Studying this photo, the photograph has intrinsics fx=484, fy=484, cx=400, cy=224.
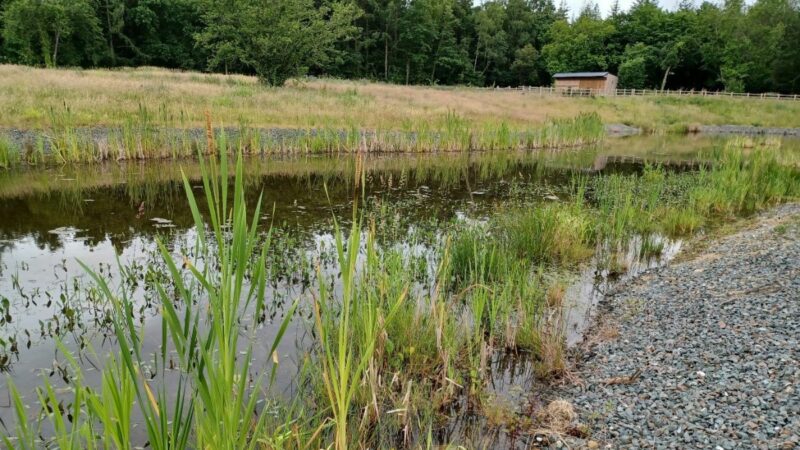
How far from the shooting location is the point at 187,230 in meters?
8.92

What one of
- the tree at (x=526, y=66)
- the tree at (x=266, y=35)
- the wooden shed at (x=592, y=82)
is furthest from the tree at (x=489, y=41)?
the tree at (x=266, y=35)

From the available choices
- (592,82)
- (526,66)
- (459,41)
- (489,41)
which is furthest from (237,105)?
(459,41)

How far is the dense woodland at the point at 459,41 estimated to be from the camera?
151 feet

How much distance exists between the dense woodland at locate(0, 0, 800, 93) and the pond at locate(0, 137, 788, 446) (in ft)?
65.8

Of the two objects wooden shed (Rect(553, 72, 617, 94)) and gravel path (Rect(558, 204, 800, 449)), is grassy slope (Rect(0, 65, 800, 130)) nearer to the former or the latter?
gravel path (Rect(558, 204, 800, 449))

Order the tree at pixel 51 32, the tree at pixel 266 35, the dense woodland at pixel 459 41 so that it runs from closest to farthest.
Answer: the tree at pixel 266 35 → the tree at pixel 51 32 → the dense woodland at pixel 459 41

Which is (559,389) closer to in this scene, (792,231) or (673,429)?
(673,429)

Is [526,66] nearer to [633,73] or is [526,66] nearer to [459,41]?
[459,41]

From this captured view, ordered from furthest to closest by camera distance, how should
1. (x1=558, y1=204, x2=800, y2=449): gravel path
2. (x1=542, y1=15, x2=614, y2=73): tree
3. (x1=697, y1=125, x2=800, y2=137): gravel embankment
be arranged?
(x1=542, y1=15, x2=614, y2=73): tree
(x1=697, y1=125, x2=800, y2=137): gravel embankment
(x1=558, y1=204, x2=800, y2=449): gravel path

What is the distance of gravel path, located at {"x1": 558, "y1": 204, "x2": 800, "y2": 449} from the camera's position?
347cm

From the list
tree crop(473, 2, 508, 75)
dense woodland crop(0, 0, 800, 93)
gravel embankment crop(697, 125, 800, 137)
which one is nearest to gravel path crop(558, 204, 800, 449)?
dense woodland crop(0, 0, 800, 93)

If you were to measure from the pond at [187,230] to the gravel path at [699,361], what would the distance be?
2.11 feet

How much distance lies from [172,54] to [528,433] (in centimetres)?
6339

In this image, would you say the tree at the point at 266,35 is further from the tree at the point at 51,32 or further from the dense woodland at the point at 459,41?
the tree at the point at 51,32
